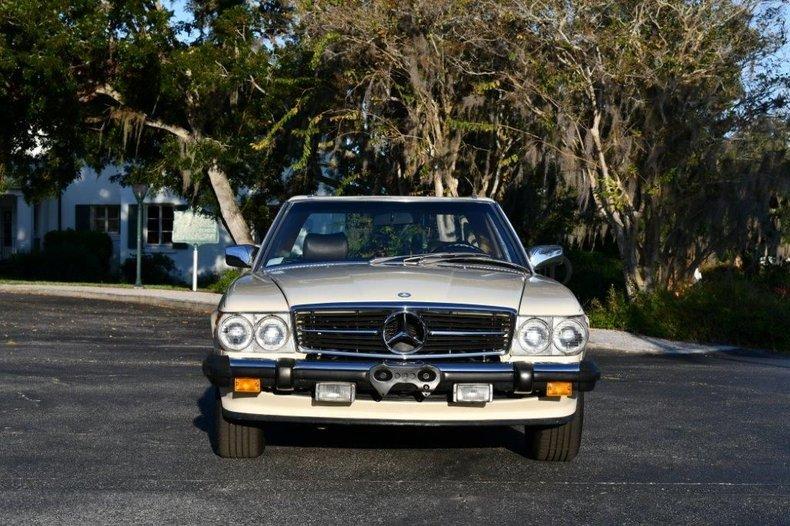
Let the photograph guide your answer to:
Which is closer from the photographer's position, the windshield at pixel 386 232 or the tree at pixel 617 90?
the windshield at pixel 386 232

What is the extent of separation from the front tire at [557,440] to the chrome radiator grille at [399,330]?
77cm

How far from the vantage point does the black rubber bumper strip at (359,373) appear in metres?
6.66

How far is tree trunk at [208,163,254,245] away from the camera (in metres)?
27.9

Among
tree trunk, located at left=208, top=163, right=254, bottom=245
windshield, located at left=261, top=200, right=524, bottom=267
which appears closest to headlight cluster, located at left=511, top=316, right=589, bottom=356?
windshield, located at left=261, top=200, right=524, bottom=267

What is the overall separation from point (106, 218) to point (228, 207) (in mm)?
18024

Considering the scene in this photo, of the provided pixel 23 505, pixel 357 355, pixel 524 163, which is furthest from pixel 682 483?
pixel 524 163

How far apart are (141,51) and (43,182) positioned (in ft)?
22.6

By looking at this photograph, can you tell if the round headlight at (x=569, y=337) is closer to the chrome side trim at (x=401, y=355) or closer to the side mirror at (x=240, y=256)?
the chrome side trim at (x=401, y=355)

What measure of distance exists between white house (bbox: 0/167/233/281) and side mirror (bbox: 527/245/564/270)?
33.3m

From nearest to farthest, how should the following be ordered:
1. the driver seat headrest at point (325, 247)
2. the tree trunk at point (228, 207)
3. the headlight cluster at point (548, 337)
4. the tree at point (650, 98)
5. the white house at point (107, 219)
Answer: the headlight cluster at point (548, 337)
the driver seat headrest at point (325, 247)
the tree at point (650, 98)
the tree trunk at point (228, 207)
the white house at point (107, 219)

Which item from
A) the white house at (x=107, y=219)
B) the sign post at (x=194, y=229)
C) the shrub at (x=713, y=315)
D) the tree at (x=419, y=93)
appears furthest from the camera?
the white house at (x=107, y=219)

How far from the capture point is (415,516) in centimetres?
607

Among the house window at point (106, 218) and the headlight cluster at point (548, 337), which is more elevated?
the house window at point (106, 218)

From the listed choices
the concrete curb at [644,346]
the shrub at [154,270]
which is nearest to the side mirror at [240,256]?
the concrete curb at [644,346]
